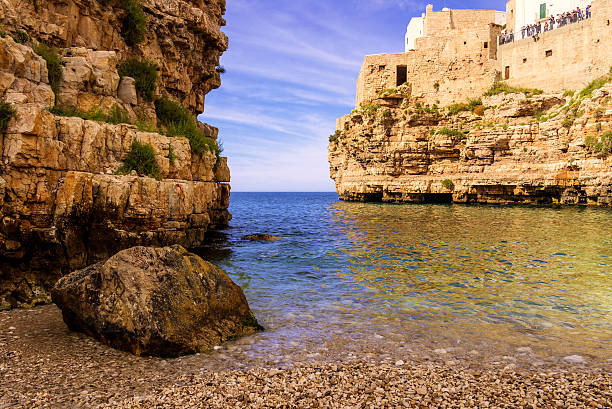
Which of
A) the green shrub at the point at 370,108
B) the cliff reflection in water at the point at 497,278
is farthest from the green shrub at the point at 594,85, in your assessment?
the cliff reflection in water at the point at 497,278

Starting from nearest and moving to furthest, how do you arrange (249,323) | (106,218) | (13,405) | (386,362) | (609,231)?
(13,405)
(386,362)
(249,323)
(106,218)
(609,231)

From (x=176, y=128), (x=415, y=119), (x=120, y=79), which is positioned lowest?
(x=176, y=128)

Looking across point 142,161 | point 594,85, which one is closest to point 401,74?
point 594,85

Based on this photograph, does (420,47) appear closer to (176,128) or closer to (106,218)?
(176,128)

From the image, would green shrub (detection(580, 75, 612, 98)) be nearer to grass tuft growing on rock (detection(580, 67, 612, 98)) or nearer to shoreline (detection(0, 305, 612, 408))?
grass tuft growing on rock (detection(580, 67, 612, 98))

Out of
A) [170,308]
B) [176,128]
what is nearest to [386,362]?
[170,308]

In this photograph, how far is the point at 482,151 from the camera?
135 feet

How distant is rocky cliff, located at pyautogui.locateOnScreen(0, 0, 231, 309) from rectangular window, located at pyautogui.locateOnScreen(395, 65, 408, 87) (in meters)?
39.8

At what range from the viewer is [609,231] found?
17828 mm

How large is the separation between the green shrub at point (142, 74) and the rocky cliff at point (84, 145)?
0.05 m

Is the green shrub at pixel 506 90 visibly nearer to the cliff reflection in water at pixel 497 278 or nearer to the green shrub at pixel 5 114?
the cliff reflection in water at pixel 497 278

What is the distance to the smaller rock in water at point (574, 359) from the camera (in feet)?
16.9

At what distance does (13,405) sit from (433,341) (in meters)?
5.30

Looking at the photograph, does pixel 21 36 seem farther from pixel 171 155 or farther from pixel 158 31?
pixel 158 31
